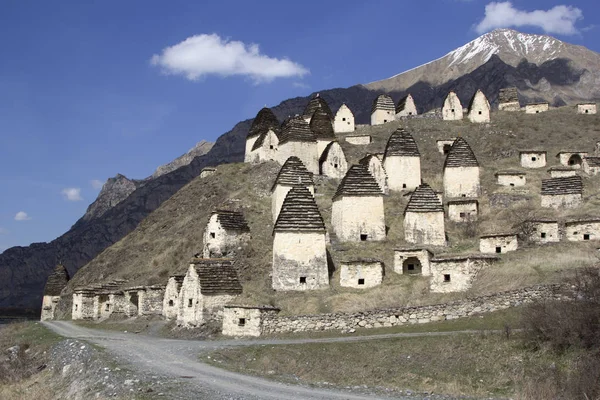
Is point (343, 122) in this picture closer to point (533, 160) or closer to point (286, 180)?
point (533, 160)

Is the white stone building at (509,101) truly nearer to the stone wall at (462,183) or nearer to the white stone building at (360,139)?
the white stone building at (360,139)

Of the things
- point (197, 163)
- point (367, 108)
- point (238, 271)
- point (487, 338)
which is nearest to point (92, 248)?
point (197, 163)

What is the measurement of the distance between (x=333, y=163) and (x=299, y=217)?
17.9 metres

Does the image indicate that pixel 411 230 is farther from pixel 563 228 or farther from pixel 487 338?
pixel 487 338

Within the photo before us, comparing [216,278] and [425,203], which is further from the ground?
[425,203]

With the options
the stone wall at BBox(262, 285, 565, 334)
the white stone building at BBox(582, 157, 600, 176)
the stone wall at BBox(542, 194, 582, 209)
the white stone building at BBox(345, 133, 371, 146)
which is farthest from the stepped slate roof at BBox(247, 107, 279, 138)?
the stone wall at BBox(262, 285, 565, 334)

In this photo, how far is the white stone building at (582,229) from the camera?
32.1 meters

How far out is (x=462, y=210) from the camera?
41625mm

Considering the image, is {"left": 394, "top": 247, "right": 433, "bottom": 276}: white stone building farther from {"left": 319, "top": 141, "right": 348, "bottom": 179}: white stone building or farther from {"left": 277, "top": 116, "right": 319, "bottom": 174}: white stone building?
{"left": 319, "top": 141, "right": 348, "bottom": 179}: white stone building

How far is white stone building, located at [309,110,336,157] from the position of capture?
5381 centimetres

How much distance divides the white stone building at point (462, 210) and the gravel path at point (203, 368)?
65.4 ft

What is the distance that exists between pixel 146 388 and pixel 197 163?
465 feet

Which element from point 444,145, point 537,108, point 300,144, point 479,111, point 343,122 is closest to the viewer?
point 300,144

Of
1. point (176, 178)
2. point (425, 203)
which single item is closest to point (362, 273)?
point (425, 203)
